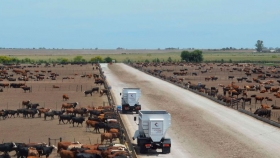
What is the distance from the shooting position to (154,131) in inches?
1067

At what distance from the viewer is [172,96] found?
59.3 metres

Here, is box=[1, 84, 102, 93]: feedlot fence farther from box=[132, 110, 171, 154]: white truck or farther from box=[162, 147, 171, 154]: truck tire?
box=[162, 147, 171, 154]: truck tire

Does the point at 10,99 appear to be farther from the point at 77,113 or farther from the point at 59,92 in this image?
the point at 77,113

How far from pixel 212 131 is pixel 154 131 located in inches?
378

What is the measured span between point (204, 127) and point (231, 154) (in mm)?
9339

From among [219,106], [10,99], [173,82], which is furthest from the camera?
[173,82]

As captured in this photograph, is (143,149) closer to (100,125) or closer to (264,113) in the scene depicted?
(100,125)

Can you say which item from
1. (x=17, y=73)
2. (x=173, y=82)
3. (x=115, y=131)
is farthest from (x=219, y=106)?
(x=17, y=73)

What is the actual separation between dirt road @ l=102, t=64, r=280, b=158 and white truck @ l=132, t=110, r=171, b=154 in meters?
0.67

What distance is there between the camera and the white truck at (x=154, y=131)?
88.9ft

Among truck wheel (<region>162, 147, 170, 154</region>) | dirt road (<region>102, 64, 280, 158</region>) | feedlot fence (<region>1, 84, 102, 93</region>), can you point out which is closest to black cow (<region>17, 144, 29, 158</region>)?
dirt road (<region>102, 64, 280, 158</region>)

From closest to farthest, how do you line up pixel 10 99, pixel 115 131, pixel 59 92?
pixel 115 131, pixel 10 99, pixel 59 92

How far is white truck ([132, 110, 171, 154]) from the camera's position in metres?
27.1

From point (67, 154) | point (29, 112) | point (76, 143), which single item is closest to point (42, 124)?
point (29, 112)
